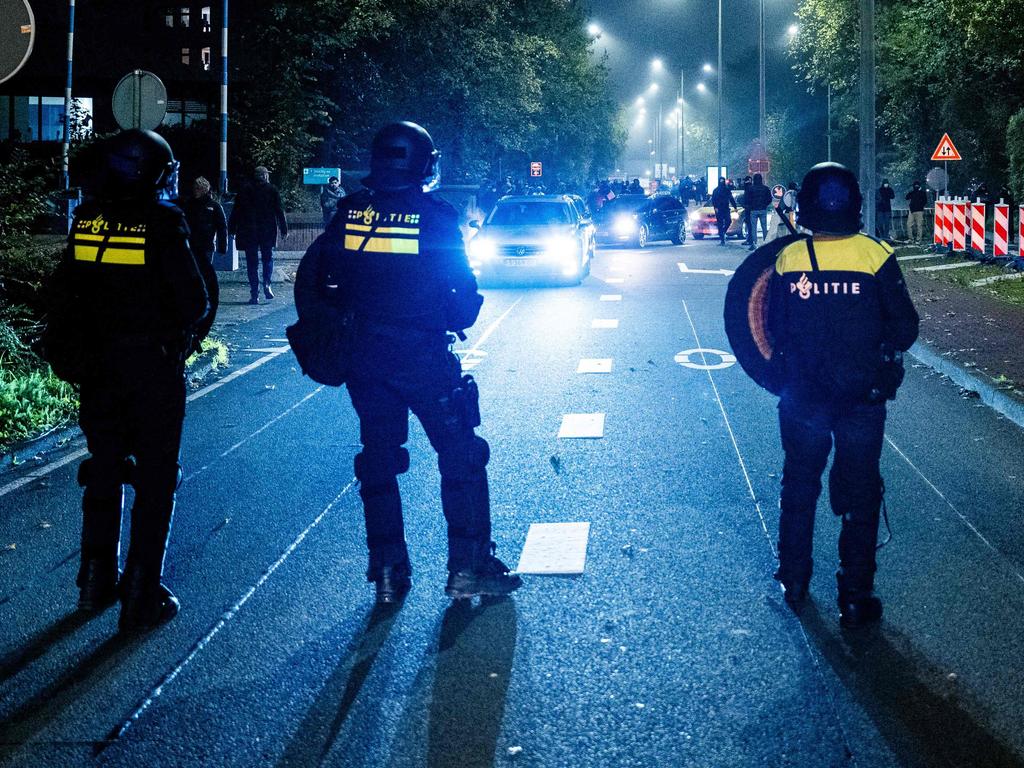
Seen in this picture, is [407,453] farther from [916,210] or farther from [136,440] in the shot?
[916,210]

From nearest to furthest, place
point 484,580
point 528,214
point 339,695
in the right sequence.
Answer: point 339,695 → point 484,580 → point 528,214

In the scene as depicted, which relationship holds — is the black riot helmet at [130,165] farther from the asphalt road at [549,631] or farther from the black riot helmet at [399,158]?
the asphalt road at [549,631]

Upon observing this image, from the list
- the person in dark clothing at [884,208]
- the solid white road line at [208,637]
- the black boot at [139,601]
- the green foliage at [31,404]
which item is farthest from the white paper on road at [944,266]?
the black boot at [139,601]

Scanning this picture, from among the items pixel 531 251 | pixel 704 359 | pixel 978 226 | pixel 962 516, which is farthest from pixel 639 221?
pixel 962 516

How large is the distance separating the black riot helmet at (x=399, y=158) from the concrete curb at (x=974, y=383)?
613 cm

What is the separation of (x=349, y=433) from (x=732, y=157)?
100 m

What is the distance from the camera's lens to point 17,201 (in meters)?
14.0

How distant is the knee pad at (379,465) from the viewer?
570cm

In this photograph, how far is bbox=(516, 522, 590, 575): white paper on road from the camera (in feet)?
21.2

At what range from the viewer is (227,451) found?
382 inches

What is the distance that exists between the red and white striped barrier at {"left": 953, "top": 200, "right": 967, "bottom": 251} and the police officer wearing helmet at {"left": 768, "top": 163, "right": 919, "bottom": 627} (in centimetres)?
2403

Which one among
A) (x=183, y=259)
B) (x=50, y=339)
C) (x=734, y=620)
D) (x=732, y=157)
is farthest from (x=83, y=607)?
(x=732, y=157)

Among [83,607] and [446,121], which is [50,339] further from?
[446,121]

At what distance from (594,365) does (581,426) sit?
144 inches
